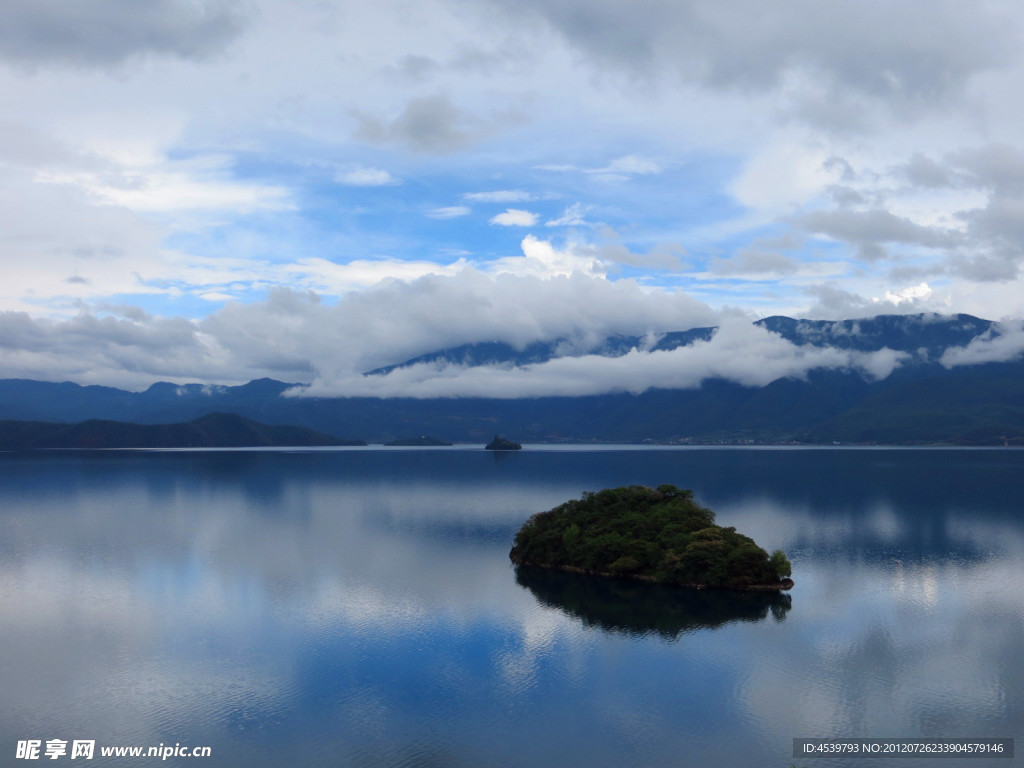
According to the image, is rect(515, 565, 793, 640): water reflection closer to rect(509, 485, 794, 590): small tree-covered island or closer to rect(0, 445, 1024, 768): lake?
rect(0, 445, 1024, 768): lake

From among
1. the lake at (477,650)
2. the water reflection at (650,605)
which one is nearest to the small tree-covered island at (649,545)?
the water reflection at (650,605)

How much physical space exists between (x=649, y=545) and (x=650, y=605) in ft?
34.6

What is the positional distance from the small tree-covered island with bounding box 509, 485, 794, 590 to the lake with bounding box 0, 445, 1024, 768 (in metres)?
2.99

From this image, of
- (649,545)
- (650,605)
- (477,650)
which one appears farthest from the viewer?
(649,545)

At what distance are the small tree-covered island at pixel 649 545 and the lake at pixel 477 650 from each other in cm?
299

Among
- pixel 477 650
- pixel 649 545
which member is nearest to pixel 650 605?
pixel 649 545

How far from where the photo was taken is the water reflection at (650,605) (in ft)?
206

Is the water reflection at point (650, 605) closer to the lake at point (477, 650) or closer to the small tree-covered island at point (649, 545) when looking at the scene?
the lake at point (477, 650)

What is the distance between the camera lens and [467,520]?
409 ft

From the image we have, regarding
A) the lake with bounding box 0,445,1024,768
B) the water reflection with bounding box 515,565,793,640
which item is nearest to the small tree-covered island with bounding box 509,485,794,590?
the water reflection with bounding box 515,565,793,640

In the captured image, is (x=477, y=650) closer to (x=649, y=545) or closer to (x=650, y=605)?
(x=650, y=605)

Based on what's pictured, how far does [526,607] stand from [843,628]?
28.4 metres

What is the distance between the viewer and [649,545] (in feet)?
256

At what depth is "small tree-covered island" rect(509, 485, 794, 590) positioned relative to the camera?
7312 centimetres
